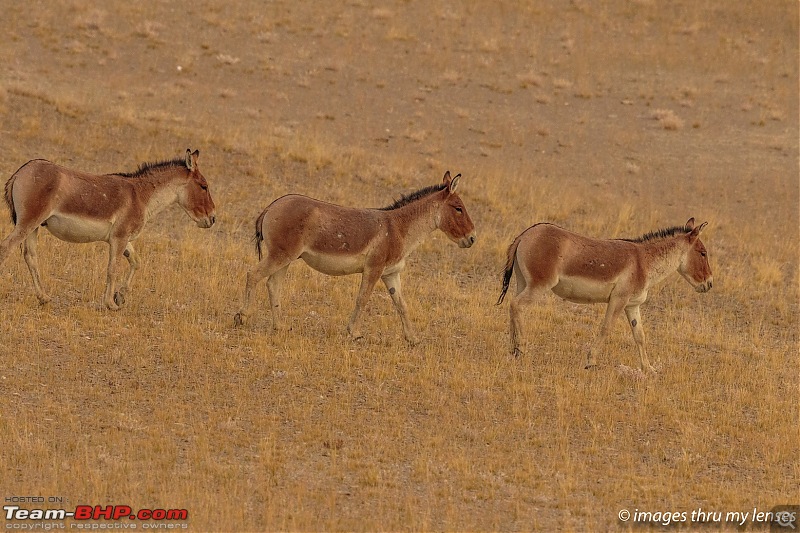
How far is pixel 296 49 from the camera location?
38812 mm

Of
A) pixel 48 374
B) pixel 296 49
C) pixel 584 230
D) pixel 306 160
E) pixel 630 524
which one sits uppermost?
→ pixel 296 49

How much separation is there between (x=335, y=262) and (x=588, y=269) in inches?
136

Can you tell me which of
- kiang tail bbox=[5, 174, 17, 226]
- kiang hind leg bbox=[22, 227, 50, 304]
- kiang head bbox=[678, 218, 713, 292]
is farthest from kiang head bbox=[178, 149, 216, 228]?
kiang head bbox=[678, 218, 713, 292]

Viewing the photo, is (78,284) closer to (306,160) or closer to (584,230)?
(306,160)

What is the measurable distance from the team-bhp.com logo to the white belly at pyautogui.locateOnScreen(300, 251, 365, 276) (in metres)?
5.49

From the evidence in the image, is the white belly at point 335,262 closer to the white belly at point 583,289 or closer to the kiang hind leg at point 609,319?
the white belly at point 583,289

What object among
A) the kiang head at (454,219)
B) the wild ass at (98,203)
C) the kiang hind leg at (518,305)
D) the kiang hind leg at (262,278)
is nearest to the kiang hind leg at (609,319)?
the kiang hind leg at (518,305)

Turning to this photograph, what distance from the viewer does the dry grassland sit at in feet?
39.2

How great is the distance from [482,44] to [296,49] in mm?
6686

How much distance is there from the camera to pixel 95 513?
34.9 feet

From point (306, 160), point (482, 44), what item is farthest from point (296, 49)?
point (306, 160)

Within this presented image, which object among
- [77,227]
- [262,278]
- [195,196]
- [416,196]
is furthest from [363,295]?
[77,227]

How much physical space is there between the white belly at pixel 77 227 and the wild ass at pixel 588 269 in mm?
5585

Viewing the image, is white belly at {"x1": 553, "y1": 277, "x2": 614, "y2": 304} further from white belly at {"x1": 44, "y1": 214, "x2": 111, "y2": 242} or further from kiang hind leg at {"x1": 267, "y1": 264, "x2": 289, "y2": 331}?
white belly at {"x1": 44, "y1": 214, "x2": 111, "y2": 242}
